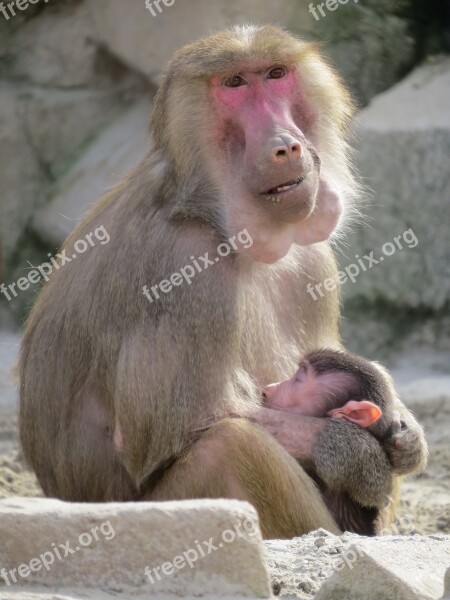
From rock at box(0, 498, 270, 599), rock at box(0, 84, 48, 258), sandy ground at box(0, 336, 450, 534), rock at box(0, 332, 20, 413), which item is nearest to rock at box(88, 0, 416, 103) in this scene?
rock at box(0, 84, 48, 258)

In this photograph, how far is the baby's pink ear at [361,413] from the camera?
14.3 ft

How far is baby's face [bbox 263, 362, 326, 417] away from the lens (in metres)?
4.45

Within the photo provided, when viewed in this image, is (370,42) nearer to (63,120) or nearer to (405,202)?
(405,202)

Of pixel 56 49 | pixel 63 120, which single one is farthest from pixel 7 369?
pixel 56 49

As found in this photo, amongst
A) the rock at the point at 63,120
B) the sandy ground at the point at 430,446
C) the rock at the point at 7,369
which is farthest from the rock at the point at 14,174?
the sandy ground at the point at 430,446

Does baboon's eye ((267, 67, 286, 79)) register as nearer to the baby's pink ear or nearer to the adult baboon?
the adult baboon

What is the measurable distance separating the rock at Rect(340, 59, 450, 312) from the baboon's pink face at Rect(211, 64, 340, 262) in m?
2.92

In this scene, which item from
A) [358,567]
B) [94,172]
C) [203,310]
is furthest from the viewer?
[94,172]

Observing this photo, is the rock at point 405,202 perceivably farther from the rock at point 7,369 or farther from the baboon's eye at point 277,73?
the baboon's eye at point 277,73

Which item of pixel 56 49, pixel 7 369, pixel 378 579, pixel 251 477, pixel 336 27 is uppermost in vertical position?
pixel 378 579

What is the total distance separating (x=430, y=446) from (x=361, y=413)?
2189 millimetres

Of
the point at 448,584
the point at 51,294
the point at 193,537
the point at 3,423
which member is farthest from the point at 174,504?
the point at 3,423

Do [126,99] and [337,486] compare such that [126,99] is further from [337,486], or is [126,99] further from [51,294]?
[337,486]

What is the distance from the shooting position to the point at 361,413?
14.3 feet
